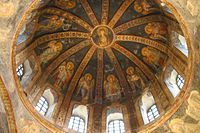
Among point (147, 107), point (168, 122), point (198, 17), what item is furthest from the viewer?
point (147, 107)

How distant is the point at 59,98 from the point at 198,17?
28.3 feet

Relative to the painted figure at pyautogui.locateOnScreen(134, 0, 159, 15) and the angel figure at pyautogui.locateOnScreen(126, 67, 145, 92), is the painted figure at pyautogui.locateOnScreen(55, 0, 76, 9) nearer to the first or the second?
the painted figure at pyautogui.locateOnScreen(134, 0, 159, 15)

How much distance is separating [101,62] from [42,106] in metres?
4.67

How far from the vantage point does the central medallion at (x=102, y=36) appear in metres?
22.9

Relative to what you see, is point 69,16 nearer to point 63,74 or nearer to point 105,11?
point 105,11

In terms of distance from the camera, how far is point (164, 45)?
2116 cm

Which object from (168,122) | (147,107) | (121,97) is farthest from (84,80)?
(168,122)

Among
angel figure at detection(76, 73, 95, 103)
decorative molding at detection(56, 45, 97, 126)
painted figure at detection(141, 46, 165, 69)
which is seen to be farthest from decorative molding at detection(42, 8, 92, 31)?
painted figure at detection(141, 46, 165, 69)

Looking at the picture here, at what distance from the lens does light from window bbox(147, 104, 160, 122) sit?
65.7ft

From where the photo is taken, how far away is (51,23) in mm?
21547

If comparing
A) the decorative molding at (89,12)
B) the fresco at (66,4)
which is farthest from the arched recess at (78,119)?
the fresco at (66,4)

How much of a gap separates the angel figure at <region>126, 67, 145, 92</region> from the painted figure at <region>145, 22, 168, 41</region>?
2.23m


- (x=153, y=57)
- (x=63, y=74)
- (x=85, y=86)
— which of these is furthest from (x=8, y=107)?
(x=153, y=57)

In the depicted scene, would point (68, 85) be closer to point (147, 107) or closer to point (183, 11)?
point (147, 107)
